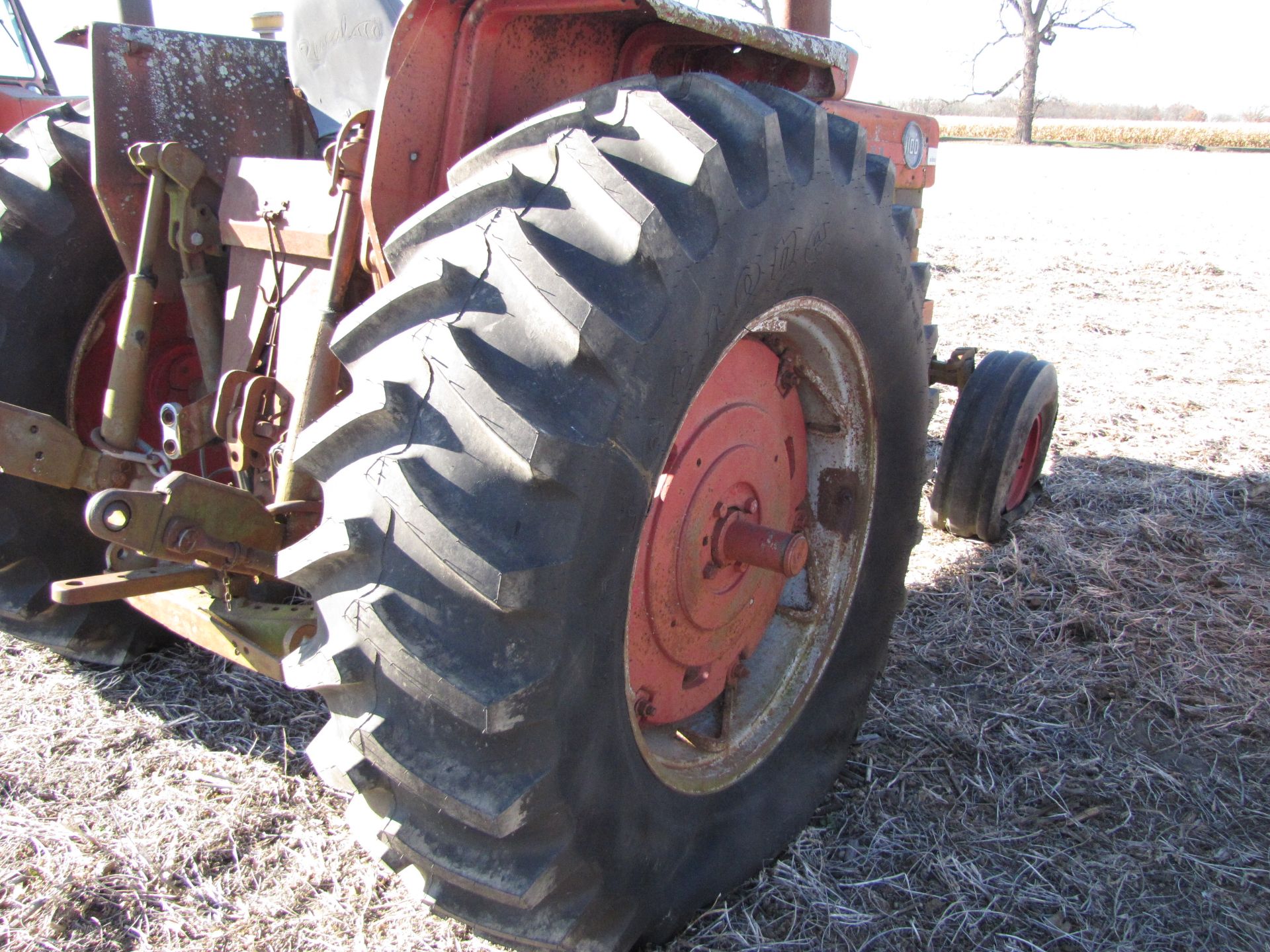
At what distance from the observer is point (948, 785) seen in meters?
2.43

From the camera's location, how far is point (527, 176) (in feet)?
4.62

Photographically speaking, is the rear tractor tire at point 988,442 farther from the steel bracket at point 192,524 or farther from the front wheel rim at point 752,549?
the steel bracket at point 192,524

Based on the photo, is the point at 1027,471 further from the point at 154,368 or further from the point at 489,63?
the point at 154,368

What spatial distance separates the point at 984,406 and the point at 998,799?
1.54 meters

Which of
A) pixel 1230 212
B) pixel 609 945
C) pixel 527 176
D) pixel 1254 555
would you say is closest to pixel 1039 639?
pixel 1254 555

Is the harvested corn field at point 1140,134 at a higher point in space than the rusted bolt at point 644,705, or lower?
higher

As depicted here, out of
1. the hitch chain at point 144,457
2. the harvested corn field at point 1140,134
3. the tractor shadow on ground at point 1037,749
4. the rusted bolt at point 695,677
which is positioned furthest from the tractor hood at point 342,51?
the harvested corn field at point 1140,134

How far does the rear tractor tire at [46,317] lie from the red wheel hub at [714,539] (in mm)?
1695

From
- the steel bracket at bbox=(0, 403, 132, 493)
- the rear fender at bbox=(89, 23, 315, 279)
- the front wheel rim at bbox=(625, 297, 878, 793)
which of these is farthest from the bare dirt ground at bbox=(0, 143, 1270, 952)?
the rear fender at bbox=(89, 23, 315, 279)

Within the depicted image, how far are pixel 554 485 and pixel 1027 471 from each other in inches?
122

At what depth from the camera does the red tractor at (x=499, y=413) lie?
1.30m

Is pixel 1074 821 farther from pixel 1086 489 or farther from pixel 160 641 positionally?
pixel 160 641

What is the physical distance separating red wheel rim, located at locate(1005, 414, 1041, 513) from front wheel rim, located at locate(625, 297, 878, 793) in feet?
5.84

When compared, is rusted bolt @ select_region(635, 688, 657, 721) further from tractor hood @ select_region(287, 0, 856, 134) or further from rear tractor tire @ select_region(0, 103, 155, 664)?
rear tractor tire @ select_region(0, 103, 155, 664)
